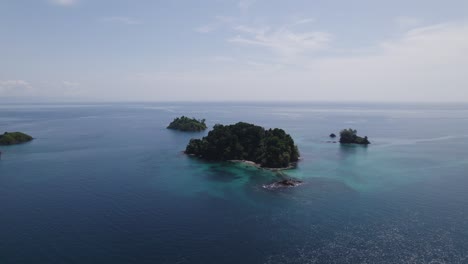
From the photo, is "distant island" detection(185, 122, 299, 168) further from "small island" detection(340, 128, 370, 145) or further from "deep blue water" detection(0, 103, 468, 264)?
"small island" detection(340, 128, 370, 145)

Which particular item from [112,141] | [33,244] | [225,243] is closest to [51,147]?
[112,141]

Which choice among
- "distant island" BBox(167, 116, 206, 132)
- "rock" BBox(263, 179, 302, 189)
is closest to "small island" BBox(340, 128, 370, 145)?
"rock" BBox(263, 179, 302, 189)

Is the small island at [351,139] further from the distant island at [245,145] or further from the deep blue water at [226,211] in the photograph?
the distant island at [245,145]

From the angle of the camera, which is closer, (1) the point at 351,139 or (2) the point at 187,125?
(1) the point at 351,139

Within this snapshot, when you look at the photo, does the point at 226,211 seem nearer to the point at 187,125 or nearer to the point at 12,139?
the point at 12,139

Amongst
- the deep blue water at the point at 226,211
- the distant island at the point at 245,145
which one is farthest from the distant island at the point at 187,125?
the deep blue water at the point at 226,211

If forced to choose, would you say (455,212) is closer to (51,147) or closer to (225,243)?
(225,243)

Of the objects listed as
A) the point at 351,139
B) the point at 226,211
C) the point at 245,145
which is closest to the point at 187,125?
the point at 245,145

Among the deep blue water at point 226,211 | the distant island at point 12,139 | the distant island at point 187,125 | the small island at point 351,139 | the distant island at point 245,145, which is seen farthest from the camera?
the distant island at point 187,125
